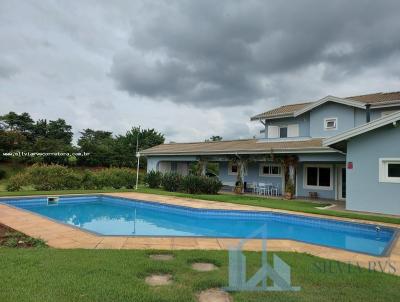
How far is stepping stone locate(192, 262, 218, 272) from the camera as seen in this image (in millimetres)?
5584

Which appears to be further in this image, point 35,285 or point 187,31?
point 187,31

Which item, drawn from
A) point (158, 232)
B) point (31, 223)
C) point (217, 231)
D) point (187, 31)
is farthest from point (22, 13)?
point (217, 231)

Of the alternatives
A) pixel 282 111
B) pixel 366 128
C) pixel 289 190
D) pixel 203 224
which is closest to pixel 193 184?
pixel 289 190

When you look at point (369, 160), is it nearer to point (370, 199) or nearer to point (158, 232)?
point (370, 199)

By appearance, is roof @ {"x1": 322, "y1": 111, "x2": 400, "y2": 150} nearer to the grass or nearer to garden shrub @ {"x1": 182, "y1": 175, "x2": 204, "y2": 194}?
the grass

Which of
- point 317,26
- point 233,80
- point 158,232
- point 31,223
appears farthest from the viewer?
point 233,80

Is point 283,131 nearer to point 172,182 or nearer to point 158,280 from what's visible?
point 172,182

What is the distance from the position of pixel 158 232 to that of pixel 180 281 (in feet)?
21.3

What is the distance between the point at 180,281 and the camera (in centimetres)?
484

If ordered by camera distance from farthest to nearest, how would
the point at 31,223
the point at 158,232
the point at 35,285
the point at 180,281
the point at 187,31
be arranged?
1. the point at 187,31
2. the point at 158,232
3. the point at 31,223
4. the point at 180,281
5. the point at 35,285

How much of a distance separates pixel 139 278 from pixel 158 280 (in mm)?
302

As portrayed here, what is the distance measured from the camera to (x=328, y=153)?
17047 mm

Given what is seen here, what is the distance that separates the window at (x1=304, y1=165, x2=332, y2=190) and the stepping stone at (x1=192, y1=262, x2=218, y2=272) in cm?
1558

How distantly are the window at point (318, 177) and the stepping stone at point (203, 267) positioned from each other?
51.1 feet
